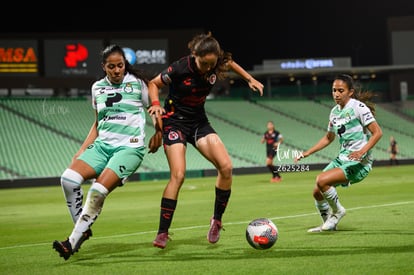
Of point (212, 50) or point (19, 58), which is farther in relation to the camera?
point (19, 58)

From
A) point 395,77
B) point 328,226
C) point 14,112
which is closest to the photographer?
point 328,226

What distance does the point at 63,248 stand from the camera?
310 inches

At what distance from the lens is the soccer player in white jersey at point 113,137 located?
8391 mm

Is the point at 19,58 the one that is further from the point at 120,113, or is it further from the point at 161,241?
the point at 161,241

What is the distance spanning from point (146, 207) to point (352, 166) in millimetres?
8070

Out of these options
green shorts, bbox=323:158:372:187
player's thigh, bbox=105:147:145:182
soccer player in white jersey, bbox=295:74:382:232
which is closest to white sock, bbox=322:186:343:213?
soccer player in white jersey, bbox=295:74:382:232

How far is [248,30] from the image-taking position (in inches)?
2581

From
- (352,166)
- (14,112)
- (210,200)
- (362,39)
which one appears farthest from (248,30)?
(352,166)

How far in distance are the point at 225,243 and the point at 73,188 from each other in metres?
2.21

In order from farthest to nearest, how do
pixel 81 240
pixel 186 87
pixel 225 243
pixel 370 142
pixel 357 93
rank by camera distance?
pixel 357 93 → pixel 370 142 → pixel 225 243 → pixel 186 87 → pixel 81 240

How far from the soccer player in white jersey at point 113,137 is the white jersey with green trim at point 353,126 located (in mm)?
3438

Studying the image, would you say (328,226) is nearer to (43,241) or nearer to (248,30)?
(43,241)

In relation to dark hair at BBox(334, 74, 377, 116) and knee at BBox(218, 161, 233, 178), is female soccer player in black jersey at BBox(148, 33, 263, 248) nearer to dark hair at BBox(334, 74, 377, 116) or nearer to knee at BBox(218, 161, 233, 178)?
knee at BBox(218, 161, 233, 178)

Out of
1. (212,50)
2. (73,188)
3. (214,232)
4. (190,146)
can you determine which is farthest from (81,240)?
(190,146)
